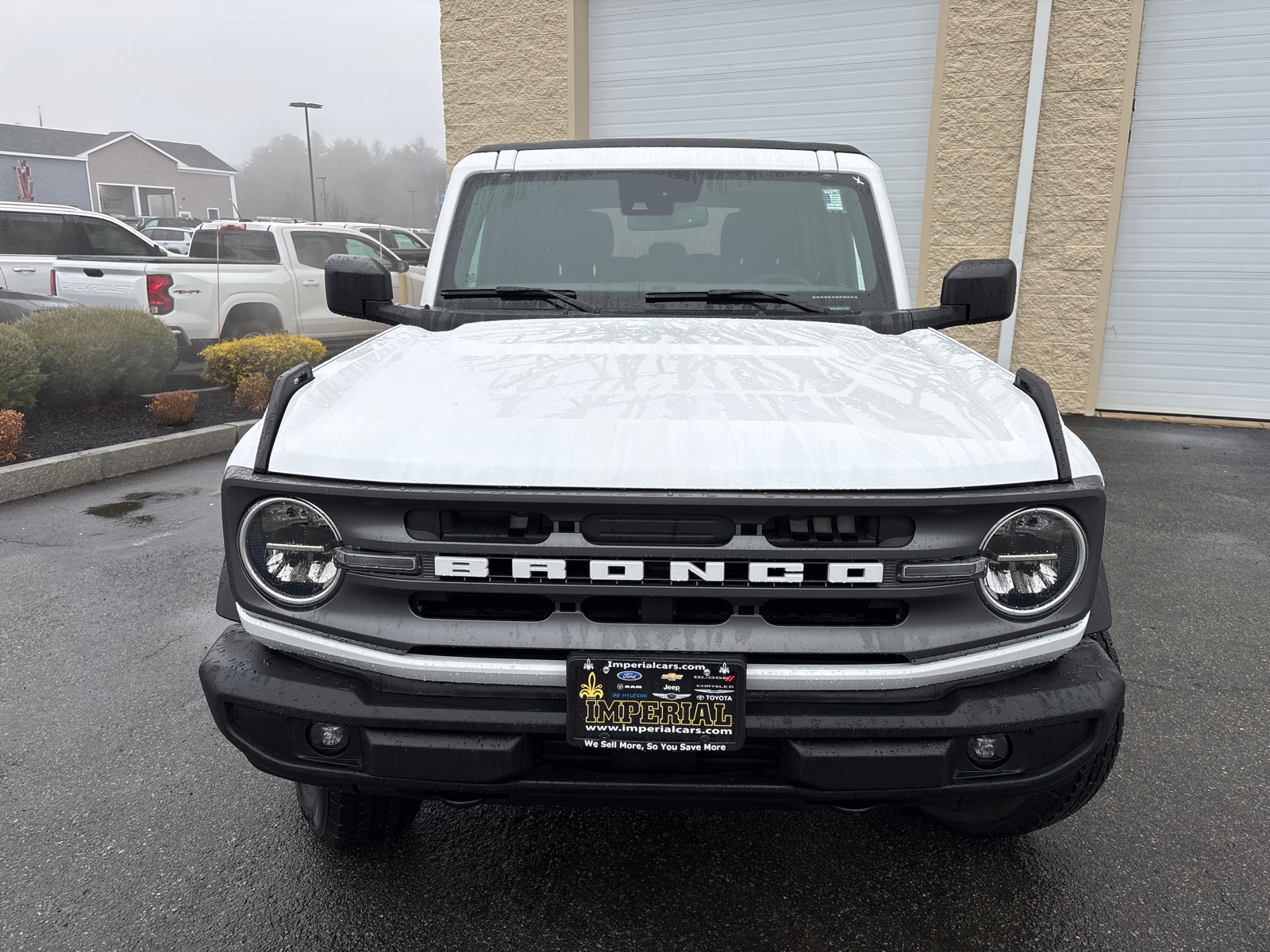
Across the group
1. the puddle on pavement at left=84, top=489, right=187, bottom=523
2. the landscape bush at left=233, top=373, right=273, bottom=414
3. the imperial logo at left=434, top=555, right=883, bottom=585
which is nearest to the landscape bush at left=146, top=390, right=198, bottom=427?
the landscape bush at left=233, top=373, right=273, bottom=414

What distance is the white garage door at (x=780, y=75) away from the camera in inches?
381

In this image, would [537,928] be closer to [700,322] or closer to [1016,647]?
[1016,647]

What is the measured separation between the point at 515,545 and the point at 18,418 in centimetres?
671

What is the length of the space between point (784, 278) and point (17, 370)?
7.10 meters

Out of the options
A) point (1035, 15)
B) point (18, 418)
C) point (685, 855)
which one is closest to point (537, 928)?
point (685, 855)

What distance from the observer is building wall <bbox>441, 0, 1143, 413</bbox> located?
29.1 ft

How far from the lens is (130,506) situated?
617 cm

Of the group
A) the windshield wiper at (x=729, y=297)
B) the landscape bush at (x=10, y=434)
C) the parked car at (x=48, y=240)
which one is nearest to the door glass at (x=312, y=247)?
the parked car at (x=48, y=240)

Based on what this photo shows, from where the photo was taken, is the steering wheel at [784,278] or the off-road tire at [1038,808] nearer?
the off-road tire at [1038,808]

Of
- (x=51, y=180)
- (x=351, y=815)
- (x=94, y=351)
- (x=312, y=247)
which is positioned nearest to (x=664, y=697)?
(x=351, y=815)

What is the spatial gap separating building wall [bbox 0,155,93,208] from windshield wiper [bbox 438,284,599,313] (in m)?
67.5

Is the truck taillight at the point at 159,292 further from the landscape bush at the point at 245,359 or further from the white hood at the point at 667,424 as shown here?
the white hood at the point at 667,424

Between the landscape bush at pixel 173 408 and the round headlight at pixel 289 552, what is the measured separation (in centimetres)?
695

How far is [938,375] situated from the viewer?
7.40ft
